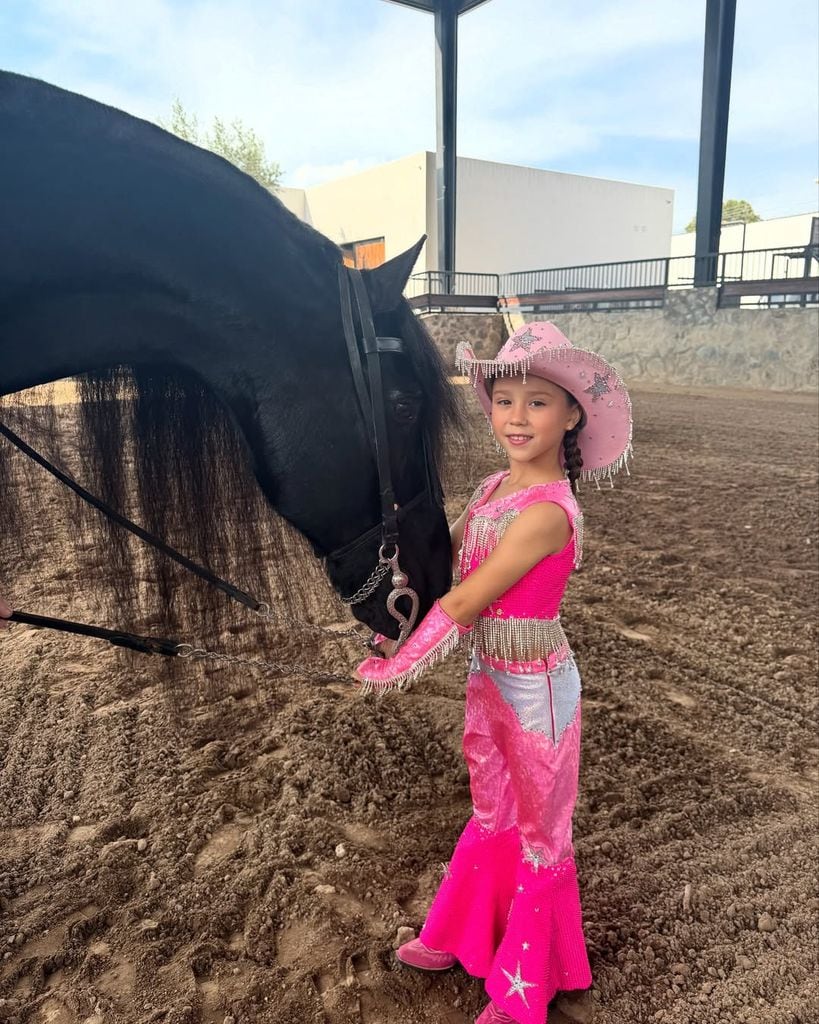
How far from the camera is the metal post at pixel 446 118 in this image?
719 inches

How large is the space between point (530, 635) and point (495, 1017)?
2.70 ft

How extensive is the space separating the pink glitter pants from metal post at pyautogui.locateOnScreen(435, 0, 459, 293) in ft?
63.1

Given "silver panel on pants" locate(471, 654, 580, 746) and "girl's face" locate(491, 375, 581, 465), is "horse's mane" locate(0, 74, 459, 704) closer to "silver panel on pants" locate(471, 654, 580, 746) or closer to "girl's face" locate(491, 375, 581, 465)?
"girl's face" locate(491, 375, 581, 465)

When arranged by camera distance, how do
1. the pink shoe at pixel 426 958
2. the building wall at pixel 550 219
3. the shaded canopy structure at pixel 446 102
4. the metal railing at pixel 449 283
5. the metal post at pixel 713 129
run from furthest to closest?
the building wall at pixel 550 219, the metal railing at pixel 449 283, the shaded canopy structure at pixel 446 102, the metal post at pixel 713 129, the pink shoe at pixel 426 958

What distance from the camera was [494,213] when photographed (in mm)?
26453

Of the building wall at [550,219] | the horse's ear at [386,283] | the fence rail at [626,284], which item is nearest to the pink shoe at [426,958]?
the horse's ear at [386,283]

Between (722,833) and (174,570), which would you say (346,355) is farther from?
(722,833)

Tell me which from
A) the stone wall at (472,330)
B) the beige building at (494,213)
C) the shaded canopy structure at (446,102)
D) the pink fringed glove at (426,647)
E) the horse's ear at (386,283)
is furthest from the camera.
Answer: the beige building at (494,213)

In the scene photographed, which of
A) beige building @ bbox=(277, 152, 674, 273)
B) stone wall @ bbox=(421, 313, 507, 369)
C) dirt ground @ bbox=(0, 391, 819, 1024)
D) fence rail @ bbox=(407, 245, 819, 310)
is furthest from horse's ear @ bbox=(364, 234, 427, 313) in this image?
beige building @ bbox=(277, 152, 674, 273)

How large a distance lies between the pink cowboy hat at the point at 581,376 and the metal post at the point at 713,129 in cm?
1415

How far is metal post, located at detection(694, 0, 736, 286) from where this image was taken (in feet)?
42.5

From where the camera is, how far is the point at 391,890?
186cm

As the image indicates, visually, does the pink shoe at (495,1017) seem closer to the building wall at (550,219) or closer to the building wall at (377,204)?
the building wall at (377,204)

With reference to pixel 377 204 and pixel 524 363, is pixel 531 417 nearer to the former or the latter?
pixel 524 363
